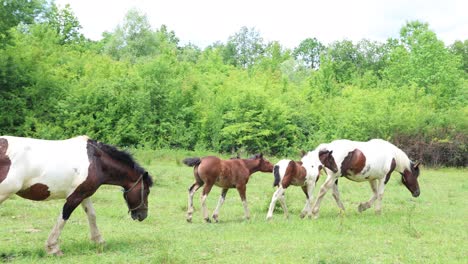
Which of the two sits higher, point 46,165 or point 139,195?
point 46,165

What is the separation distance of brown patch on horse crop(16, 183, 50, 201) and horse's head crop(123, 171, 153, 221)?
5.28 feet

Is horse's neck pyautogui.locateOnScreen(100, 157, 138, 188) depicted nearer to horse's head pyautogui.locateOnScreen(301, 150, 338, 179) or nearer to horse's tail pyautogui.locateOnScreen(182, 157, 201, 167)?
horse's tail pyautogui.locateOnScreen(182, 157, 201, 167)

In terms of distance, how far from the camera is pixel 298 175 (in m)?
12.4

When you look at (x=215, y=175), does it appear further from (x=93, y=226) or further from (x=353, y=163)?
(x=353, y=163)

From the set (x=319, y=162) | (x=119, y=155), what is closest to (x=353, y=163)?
(x=319, y=162)

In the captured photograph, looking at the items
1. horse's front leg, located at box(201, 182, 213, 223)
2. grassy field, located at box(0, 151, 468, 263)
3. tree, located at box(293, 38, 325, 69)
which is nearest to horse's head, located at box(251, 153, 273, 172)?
grassy field, located at box(0, 151, 468, 263)

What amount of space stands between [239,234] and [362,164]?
4.54 metres

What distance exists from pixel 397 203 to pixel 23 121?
70.3 feet

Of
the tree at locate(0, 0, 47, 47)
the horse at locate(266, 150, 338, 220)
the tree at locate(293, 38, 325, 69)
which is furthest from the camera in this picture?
the tree at locate(293, 38, 325, 69)

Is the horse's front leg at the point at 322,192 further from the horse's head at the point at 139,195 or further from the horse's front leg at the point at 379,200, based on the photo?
the horse's head at the point at 139,195

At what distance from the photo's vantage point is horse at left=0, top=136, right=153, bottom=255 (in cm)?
779

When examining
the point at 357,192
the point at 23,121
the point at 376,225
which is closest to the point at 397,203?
the point at 357,192

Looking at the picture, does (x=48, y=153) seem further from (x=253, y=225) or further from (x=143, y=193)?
(x=253, y=225)

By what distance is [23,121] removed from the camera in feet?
94.4
